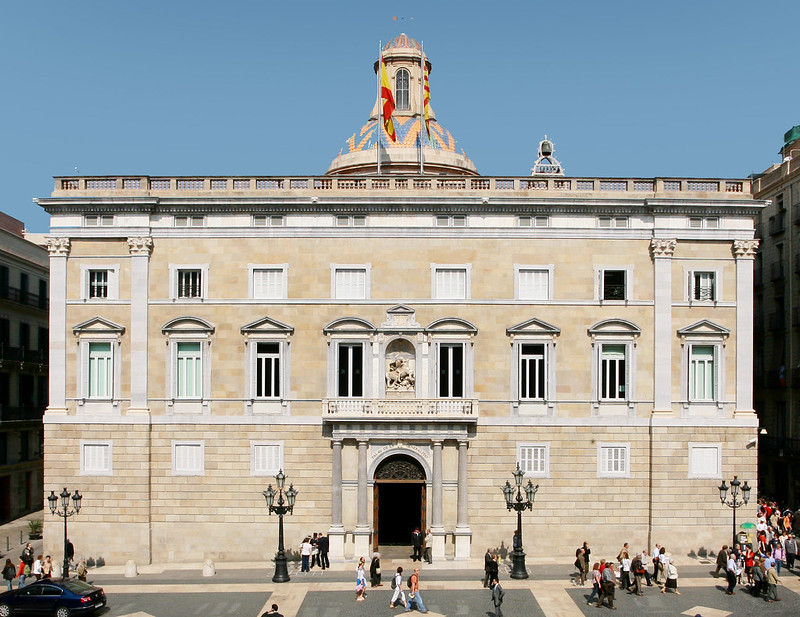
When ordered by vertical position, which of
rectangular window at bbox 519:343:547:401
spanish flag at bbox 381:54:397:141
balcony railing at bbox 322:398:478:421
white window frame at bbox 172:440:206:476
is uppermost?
spanish flag at bbox 381:54:397:141

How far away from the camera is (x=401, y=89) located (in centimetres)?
5294

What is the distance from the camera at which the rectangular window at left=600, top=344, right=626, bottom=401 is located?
1470 inches

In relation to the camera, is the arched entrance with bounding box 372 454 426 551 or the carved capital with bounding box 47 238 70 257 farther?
the carved capital with bounding box 47 238 70 257

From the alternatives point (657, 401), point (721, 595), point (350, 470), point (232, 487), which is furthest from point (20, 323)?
point (721, 595)

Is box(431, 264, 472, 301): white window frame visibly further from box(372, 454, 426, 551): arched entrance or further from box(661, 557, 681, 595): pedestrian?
box(661, 557, 681, 595): pedestrian

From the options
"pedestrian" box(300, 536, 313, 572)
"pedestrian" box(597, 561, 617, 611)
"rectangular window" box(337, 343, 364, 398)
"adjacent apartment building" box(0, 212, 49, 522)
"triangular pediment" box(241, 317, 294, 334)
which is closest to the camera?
"pedestrian" box(597, 561, 617, 611)

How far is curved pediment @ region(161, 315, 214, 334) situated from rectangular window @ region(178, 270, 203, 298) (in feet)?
4.00

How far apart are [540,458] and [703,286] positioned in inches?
431

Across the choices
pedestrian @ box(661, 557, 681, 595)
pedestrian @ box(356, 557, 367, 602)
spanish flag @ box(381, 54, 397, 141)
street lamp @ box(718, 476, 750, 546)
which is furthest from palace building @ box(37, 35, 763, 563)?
pedestrian @ box(356, 557, 367, 602)

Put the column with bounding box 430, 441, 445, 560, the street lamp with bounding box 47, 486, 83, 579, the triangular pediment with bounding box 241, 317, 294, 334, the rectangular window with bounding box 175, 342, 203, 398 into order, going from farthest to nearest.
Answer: the rectangular window with bounding box 175, 342, 203, 398
the triangular pediment with bounding box 241, 317, 294, 334
the column with bounding box 430, 441, 445, 560
the street lamp with bounding box 47, 486, 83, 579

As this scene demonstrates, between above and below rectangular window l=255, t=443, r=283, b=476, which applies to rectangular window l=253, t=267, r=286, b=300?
above

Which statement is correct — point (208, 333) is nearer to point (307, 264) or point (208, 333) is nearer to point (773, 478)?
point (307, 264)

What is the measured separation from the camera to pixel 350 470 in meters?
36.8

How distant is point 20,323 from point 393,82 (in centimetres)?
2773
